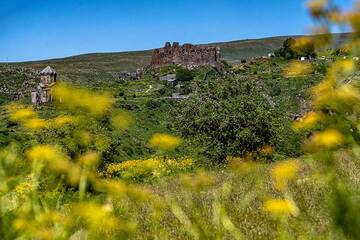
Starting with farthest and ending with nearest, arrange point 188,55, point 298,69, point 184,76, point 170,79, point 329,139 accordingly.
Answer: point 188,55
point 170,79
point 184,76
point 298,69
point 329,139

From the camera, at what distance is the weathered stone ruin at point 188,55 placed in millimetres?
85312

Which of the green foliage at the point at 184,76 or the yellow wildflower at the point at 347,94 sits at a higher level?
the yellow wildflower at the point at 347,94

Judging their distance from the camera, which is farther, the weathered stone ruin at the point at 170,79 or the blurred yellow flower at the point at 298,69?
the weathered stone ruin at the point at 170,79

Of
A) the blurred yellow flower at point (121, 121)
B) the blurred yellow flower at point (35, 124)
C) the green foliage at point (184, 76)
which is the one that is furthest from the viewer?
the green foliage at point (184, 76)

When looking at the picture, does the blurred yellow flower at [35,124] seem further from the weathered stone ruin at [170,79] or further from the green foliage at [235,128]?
the weathered stone ruin at [170,79]

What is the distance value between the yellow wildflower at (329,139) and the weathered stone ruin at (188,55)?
81.8 meters

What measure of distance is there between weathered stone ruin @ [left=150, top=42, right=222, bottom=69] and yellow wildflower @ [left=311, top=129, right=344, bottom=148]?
3220 inches

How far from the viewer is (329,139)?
166 centimetres

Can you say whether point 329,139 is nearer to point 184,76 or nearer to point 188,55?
point 184,76

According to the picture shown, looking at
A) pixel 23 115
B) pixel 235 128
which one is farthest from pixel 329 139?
pixel 235 128

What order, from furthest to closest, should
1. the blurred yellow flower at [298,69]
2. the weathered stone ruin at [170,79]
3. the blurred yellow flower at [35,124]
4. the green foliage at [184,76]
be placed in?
the green foliage at [184,76] → the weathered stone ruin at [170,79] → the blurred yellow flower at [35,124] → the blurred yellow flower at [298,69]

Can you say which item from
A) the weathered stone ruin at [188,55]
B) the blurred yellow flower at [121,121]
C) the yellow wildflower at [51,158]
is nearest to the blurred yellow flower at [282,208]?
the blurred yellow flower at [121,121]

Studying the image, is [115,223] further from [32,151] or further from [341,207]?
[341,207]

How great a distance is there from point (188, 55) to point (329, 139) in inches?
3357
